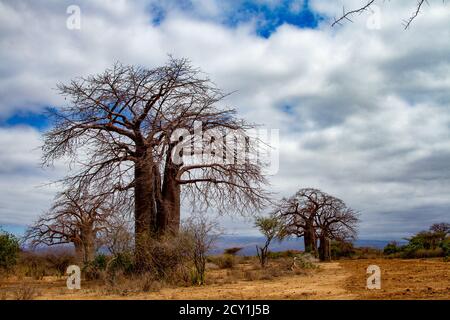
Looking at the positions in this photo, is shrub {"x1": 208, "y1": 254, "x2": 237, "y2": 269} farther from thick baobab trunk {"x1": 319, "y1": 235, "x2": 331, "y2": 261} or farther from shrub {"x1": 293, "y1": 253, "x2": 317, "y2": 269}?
thick baobab trunk {"x1": 319, "y1": 235, "x2": 331, "y2": 261}

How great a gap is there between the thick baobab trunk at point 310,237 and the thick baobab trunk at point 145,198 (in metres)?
20.3

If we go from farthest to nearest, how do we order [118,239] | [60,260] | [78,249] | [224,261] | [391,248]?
[391,248] → [224,261] → [78,249] → [60,260] → [118,239]

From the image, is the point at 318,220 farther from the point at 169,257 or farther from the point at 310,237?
the point at 169,257

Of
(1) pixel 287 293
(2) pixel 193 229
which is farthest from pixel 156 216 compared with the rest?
(1) pixel 287 293

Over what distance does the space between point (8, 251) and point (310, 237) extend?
854 inches

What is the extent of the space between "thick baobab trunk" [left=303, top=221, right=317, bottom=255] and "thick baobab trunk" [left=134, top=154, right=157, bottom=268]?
20.3 meters

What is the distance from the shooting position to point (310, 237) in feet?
109

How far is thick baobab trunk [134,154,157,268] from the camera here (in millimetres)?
14180

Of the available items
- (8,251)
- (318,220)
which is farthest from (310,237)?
(8,251)

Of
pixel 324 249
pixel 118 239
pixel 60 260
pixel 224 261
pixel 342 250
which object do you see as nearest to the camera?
pixel 118 239

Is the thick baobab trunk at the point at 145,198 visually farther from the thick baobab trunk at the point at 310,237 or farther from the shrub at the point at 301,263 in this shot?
the thick baobab trunk at the point at 310,237

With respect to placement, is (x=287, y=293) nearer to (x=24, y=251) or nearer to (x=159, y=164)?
(x=159, y=164)

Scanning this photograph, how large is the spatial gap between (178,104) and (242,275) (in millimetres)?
6371
